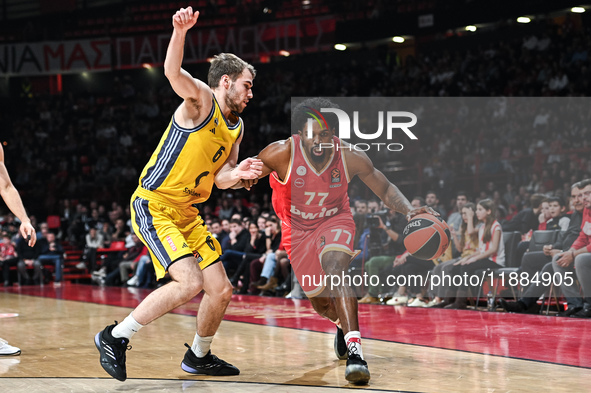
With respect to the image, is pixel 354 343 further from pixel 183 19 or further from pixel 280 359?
pixel 183 19

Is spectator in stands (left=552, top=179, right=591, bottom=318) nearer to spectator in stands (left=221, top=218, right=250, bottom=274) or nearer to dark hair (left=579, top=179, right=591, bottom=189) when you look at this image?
dark hair (left=579, top=179, right=591, bottom=189)

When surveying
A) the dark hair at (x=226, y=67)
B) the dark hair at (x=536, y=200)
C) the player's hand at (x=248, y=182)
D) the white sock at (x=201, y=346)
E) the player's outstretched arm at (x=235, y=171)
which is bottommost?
the white sock at (x=201, y=346)

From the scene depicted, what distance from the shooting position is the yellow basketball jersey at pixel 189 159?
3977 millimetres

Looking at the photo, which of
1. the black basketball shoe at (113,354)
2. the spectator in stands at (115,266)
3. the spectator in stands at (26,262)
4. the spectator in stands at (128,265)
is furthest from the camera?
the spectator in stands at (26,262)

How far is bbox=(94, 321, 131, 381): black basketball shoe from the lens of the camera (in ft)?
12.2

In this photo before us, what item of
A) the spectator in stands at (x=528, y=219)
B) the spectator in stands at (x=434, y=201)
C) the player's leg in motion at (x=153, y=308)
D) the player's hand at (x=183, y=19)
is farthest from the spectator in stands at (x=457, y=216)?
the player's hand at (x=183, y=19)

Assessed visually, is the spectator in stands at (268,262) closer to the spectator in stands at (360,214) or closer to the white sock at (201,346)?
the spectator in stands at (360,214)

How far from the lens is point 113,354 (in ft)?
12.4

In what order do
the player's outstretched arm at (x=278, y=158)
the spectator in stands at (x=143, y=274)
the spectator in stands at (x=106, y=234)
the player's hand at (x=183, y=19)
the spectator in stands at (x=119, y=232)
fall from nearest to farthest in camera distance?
1. the player's hand at (x=183, y=19)
2. the player's outstretched arm at (x=278, y=158)
3. the spectator in stands at (x=143, y=274)
4. the spectator in stands at (x=106, y=234)
5. the spectator in stands at (x=119, y=232)

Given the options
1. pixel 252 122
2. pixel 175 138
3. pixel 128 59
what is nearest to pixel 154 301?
pixel 175 138

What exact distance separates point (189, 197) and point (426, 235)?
2.57m

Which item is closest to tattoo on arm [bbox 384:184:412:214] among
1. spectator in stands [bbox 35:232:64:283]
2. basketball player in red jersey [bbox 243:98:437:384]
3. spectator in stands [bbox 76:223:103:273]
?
basketball player in red jersey [bbox 243:98:437:384]

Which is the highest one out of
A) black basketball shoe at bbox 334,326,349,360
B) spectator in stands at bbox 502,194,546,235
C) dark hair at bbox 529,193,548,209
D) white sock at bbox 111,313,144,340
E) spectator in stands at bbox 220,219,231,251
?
dark hair at bbox 529,193,548,209

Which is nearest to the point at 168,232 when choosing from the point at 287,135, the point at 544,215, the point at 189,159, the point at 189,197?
the point at 189,197
